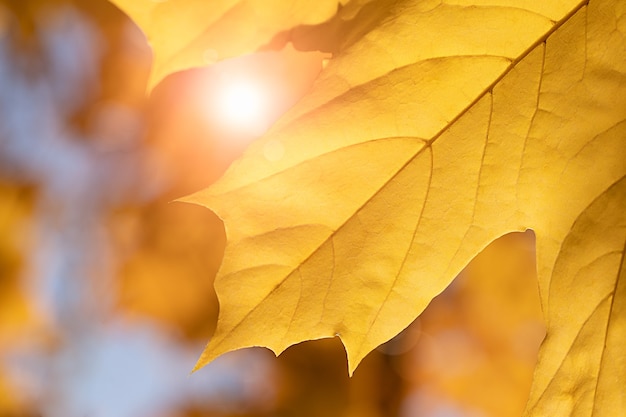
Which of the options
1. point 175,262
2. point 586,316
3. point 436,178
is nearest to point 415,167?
point 436,178

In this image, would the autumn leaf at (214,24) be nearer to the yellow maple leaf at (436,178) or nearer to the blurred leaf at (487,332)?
the yellow maple leaf at (436,178)

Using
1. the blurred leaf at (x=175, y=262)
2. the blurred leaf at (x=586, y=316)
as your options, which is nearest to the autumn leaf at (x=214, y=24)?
the blurred leaf at (x=586, y=316)

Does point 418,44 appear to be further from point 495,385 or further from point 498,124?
point 495,385

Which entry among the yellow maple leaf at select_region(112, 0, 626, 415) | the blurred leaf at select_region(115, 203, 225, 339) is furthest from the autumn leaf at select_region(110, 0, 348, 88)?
the blurred leaf at select_region(115, 203, 225, 339)

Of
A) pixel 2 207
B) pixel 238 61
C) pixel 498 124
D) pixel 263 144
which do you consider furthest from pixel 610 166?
pixel 2 207

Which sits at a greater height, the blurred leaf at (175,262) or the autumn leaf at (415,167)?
the autumn leaf at (415,167)

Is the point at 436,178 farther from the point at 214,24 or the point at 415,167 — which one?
the point at 214,24
